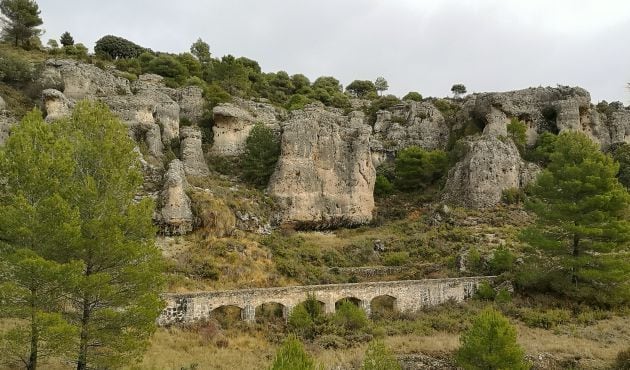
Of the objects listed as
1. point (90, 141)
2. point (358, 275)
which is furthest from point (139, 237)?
point (358, 275)

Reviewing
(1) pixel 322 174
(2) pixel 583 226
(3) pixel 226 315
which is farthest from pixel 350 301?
(1) pixel 322 174

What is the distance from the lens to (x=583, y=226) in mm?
25688

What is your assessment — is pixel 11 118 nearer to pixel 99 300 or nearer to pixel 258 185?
pixel 258 185

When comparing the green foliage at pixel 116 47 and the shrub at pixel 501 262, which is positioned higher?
the green foliage at pixel 116 47

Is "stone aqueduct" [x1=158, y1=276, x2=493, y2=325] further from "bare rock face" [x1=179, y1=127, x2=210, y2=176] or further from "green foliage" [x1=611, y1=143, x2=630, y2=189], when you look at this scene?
"green foliage" [x1=611, y1=143, x2=630, y2=189]

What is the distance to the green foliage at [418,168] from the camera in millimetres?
49625

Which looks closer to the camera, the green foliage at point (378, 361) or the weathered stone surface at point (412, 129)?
the green foliage at point (378, 361)

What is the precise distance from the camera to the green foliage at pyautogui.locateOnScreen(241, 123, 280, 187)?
1649 inches

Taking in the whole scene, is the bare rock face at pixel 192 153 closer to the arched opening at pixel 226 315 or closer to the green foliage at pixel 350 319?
the arched opening at pixel 226 315

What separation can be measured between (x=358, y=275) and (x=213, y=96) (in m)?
24.2

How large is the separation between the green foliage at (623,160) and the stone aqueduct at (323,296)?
89.0ft

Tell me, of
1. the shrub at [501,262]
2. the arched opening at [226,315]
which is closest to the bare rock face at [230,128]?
the arched opening at [226,315]

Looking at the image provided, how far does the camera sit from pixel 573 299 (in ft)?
85.7

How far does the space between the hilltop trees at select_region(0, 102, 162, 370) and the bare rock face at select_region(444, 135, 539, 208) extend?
3577 cm
